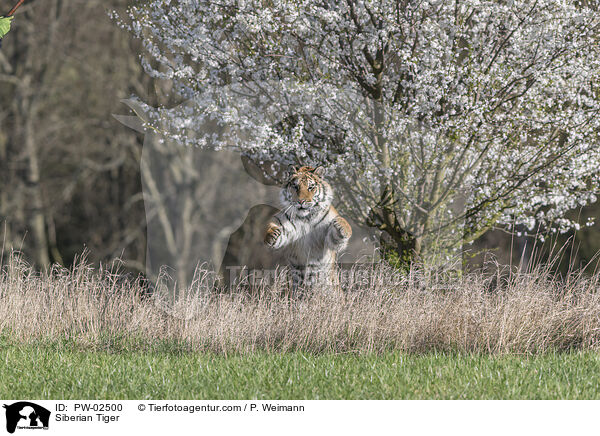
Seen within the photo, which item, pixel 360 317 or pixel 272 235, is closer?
pixel 272 235

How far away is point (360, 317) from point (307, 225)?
4.23 feet

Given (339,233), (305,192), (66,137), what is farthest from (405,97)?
(66,137)

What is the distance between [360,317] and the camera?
22.4ft

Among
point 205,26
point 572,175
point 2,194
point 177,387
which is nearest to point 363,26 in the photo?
point 205,26

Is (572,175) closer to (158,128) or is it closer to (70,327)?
(158,128)

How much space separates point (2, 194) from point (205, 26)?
13.7 meters

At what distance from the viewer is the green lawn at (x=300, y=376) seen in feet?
17.7

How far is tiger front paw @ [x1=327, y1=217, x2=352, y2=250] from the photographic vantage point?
20.1ft

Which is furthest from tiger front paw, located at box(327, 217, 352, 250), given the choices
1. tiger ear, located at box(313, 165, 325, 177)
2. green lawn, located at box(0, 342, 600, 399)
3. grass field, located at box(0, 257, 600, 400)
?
green lawn, located at box(0, 342, 600, 399)

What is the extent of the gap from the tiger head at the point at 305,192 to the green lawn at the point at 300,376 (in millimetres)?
1580
